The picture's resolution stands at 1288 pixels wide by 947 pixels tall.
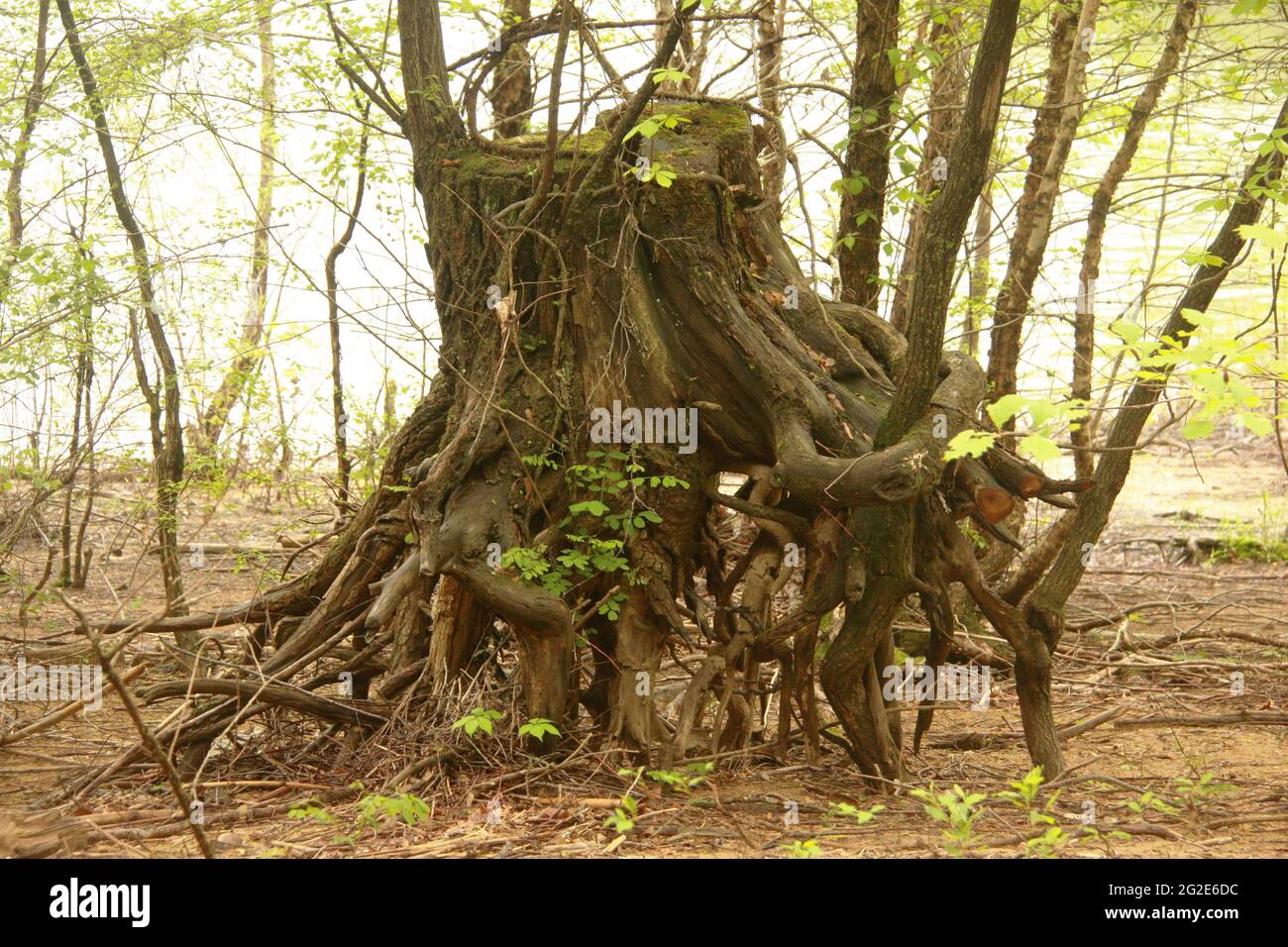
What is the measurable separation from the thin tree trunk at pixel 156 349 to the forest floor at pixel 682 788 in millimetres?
624

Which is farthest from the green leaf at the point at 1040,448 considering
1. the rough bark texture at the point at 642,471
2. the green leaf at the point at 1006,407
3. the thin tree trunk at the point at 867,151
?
the thin tree trunk at the point at 867,151

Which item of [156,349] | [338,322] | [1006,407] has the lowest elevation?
[1006,407]

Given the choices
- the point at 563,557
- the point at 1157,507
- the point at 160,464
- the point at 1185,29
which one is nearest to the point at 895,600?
the point at 563,557

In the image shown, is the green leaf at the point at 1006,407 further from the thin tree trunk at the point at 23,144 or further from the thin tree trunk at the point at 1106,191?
the thin tree trunk at the point at 23,144

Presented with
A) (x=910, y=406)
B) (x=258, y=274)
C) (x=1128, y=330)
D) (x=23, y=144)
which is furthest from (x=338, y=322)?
(x=1128, y=330)

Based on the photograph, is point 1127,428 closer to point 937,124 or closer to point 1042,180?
point 1042,180

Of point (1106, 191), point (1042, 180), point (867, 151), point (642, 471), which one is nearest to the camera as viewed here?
point (642, 471)

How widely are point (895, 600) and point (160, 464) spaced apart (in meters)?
5.48

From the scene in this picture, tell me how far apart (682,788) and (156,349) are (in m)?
4.88

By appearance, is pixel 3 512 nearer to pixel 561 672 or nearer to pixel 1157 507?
pixel 561 672

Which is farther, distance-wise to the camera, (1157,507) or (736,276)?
(1157,507)

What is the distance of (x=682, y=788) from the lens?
15.4 ft

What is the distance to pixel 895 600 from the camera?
4.95 m

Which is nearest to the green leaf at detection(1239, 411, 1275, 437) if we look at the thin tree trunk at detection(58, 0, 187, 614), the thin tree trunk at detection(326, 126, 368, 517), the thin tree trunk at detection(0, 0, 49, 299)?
the thin tree trunk at detection(326, 126, 368, 517)
